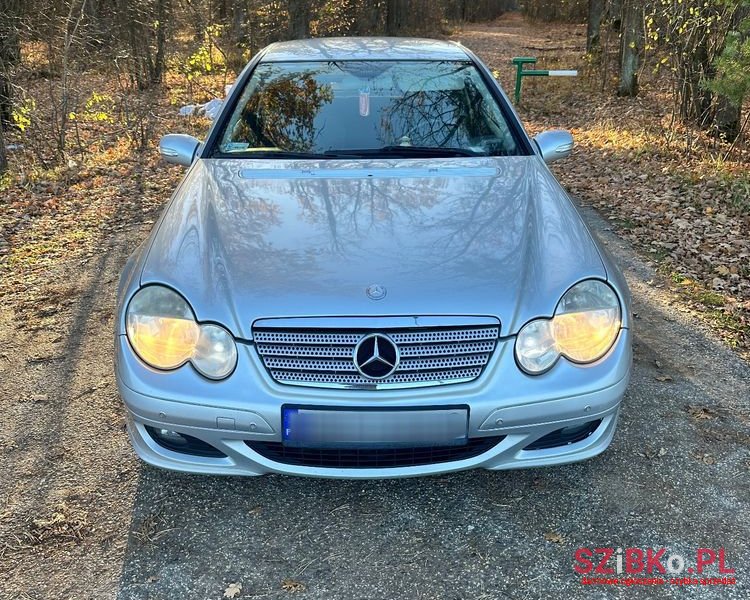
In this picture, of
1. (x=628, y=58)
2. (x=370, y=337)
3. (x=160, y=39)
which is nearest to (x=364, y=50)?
(x=370, y=337)

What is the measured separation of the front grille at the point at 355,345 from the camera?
2.01 metres

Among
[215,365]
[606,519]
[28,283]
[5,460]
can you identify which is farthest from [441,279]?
[28,283]

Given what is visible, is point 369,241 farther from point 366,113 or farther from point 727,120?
point 727,120

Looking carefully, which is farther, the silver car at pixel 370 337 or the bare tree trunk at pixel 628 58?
the bare tree trunk at pixel 628 58

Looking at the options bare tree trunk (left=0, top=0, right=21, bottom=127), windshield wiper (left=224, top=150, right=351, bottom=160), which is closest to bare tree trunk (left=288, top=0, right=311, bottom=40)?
bare tree trunk (left=0, top=0, right=21, bottom=127)

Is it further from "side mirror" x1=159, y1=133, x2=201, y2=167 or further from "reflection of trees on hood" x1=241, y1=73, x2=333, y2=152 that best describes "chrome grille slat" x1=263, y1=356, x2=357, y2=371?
"side mirror" x1=159, y1=133, x2=201, y2=167

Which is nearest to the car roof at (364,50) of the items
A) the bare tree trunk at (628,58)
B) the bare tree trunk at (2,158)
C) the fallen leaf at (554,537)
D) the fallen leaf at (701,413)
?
the fallen leaf at (701,413)

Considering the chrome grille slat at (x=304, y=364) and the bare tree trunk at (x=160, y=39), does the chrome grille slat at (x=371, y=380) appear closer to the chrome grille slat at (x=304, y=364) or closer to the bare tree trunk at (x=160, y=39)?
the chrome grille slat at (x=304, y=364)

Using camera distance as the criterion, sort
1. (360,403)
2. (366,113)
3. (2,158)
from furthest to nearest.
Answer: (2,158) → (366,113) → (360,403)

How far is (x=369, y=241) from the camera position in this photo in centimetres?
232

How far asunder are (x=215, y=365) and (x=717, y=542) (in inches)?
71.9

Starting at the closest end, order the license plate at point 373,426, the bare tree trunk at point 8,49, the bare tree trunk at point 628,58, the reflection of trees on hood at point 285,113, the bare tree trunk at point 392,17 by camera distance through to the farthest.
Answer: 1. the license plate at point 373,426
2. the reflection of trees on hood at point 285,113
3. the bare tree trunk at point 8,49
4. the bare tree trunk at point 628,58
5. the bare tree trunk at point 392,17

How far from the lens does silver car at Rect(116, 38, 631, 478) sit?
6.55 feet

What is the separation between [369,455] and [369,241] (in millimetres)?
766
